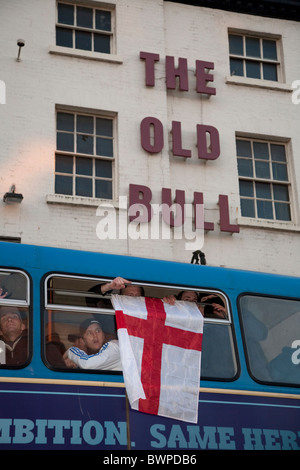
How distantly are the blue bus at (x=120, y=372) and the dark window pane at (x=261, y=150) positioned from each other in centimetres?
795

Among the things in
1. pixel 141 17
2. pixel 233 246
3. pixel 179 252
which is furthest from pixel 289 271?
pixel 141 17

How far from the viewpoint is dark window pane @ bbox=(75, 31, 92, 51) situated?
53.2 feet

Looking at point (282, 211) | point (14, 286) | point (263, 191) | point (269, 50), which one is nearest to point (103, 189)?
point (263, 191)

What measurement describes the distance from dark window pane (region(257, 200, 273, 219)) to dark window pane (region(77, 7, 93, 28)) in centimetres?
515

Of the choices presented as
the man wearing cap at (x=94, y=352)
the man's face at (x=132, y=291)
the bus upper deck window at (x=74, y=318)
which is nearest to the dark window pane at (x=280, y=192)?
the man's face at (x=132, y=291)

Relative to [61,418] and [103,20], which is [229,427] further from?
[103,20]

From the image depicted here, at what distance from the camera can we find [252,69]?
17438 mm

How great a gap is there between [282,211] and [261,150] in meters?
1.43

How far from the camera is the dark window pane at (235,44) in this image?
1747cm

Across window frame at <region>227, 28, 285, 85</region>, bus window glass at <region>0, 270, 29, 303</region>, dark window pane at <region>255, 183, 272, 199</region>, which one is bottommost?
bus window glass at <region>0, 270, 29, 303</region>

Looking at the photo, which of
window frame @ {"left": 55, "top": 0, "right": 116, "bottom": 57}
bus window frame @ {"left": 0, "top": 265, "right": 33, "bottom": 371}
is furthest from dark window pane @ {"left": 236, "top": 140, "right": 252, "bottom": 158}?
bus window frame @ {"left": 0, "top": 265, "right": 33, "bottom": 371}

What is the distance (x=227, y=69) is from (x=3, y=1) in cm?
492

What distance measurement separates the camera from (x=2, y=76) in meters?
15.2

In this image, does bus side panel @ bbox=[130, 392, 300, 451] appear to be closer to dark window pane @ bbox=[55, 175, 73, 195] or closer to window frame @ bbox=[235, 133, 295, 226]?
dark window pane @ bbox=[55, 175, 73, 195]
